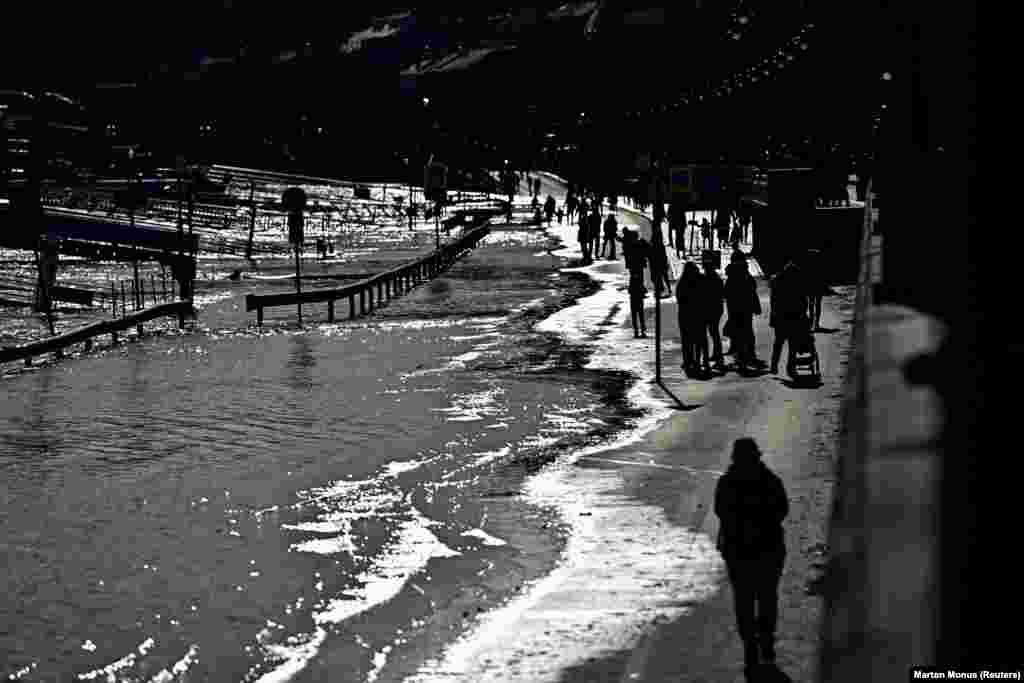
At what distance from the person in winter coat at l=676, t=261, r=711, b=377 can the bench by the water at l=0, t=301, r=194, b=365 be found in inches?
391

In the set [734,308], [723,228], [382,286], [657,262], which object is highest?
[657,262]

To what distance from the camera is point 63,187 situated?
11156 cm

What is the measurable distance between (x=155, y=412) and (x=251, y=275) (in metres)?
37.7

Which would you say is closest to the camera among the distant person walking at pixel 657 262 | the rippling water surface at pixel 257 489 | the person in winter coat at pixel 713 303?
the rippling water surface at pixel 257 489

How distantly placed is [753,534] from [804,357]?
13957 millimetres

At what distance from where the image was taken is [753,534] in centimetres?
891

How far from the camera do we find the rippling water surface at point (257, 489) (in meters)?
10.9

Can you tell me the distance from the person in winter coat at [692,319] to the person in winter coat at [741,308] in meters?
0.34

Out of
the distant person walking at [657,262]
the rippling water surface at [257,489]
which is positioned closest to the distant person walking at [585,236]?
the distant person walking at [657,262]

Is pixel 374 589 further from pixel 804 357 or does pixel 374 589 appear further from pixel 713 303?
pixel 713 303

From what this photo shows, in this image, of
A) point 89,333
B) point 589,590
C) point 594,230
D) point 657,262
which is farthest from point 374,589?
point 594,230

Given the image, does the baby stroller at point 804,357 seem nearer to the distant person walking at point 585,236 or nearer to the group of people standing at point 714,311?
the group of people standing at point 714,311

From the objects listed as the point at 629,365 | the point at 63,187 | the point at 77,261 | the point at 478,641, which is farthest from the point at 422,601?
the point at 63,187

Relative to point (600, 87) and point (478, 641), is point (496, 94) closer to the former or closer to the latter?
point (600, 87)
